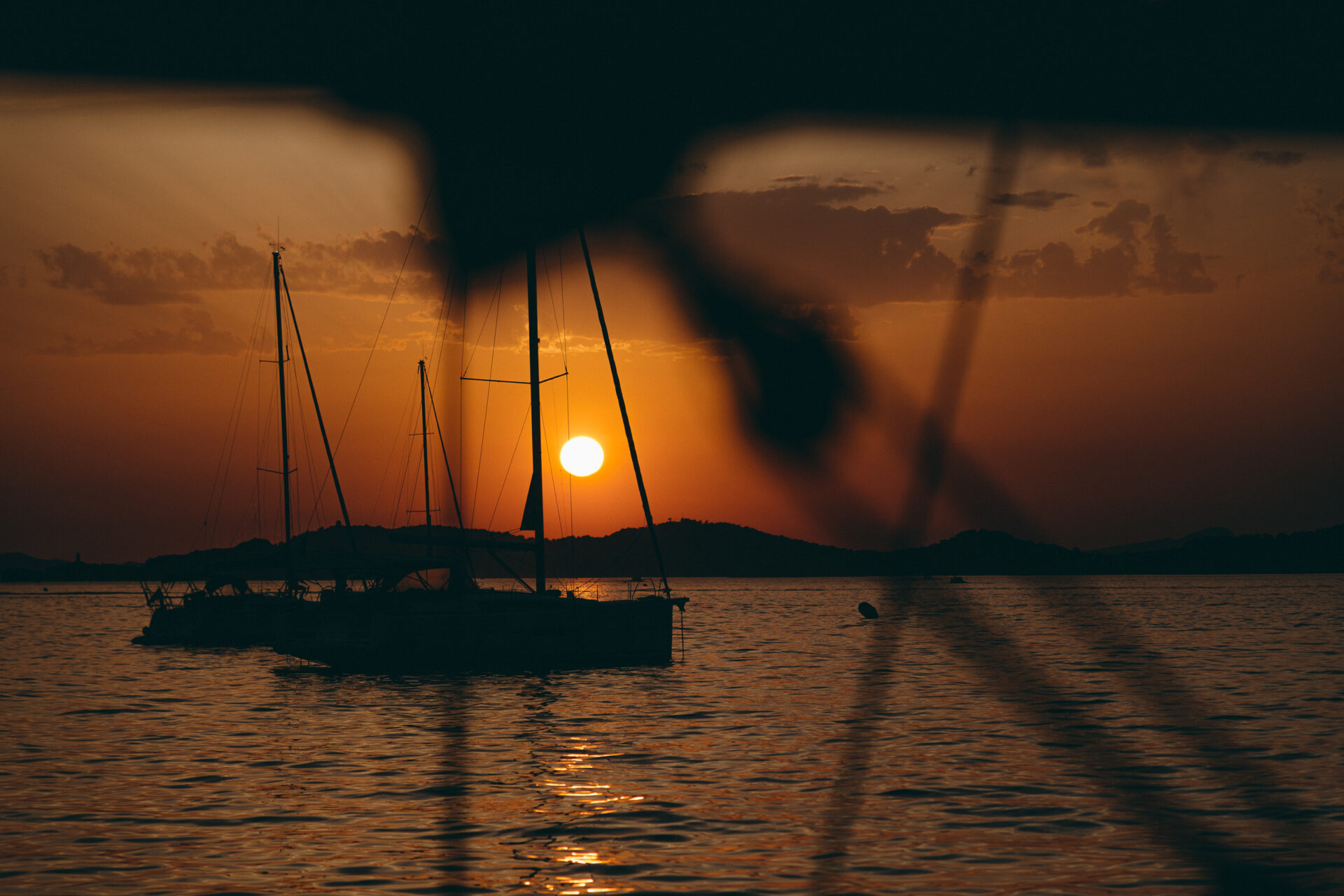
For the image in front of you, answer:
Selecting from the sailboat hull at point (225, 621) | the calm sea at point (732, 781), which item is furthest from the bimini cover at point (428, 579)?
the sailboat hull at point (225, 621)

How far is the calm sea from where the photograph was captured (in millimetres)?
2230

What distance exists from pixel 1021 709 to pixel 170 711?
38055 mm

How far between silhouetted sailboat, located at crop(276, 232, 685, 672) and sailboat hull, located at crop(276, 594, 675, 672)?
0.12 ft

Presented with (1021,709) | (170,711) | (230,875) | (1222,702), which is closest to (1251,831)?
(230,875)

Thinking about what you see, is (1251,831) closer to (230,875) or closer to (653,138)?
(230,875)

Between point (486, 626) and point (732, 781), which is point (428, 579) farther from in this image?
point (732, 781)

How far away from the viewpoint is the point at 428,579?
49.8 m

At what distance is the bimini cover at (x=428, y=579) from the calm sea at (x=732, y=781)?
711 cm

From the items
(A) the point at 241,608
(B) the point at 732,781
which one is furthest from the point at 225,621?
(B) the point at 732,781

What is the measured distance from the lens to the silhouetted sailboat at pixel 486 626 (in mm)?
42219

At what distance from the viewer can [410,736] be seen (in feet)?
94.4

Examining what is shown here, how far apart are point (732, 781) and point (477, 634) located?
21837 mm

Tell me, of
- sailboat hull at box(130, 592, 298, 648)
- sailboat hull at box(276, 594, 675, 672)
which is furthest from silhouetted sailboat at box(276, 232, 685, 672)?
sailboat hull at box(130, 592, 298, 648)

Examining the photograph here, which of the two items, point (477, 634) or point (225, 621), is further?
point (225, 621)
